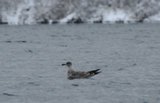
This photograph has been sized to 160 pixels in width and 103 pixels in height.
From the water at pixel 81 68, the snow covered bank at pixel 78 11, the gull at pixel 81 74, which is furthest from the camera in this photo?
the snow covered bank at pixel 78 11

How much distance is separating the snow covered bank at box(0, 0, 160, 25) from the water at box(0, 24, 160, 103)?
137 feet

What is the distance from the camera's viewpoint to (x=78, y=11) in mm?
105875

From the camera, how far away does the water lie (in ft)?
89.5

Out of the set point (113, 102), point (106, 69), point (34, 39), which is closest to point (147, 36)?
point (34, 39)

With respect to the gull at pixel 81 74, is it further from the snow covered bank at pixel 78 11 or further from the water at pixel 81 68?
the snow covered bank at pixel 78 11

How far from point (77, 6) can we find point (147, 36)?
1601 inches

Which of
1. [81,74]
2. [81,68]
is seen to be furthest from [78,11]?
[81,74]

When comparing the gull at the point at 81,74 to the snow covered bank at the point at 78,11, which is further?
the snow covered bank at the point at 78,11

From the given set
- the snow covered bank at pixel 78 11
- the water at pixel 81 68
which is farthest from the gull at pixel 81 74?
the snow covered bank at pixel 78 11

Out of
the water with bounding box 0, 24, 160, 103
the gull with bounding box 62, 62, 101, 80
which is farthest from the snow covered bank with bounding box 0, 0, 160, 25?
the gull with bounding box 62, 62, 101, 80

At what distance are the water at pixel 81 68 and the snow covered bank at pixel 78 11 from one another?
4184 centimetres

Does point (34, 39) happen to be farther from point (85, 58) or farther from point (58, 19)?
point (58, 19)

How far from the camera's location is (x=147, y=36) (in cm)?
6712

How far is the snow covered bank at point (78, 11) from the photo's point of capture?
4122 inches
